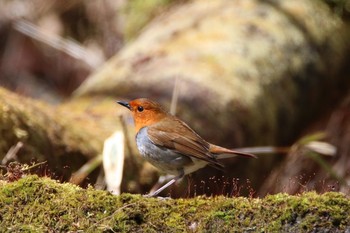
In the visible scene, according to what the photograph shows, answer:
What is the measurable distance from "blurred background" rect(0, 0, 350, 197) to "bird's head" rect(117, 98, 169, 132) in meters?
0.28

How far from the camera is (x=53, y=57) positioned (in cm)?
1134

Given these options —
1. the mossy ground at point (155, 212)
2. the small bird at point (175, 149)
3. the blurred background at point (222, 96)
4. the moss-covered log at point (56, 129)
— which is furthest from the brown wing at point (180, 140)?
the mossy ground at point (155, 212)

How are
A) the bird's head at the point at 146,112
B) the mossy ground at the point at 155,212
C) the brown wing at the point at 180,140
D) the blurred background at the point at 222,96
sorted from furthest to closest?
1. the blurred background at the point at 222,96
2. the bird's head at the point at 146,112
3. the brown wing at the point at 180,140
4. the mossy ground at the point at 155,212

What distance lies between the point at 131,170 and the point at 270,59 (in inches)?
68.6

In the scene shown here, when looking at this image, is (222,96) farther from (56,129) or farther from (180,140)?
(180,140)

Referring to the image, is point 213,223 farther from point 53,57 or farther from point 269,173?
point 53,57

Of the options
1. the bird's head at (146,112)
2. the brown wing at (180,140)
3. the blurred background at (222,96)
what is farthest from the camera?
the blurred background at (222,96)

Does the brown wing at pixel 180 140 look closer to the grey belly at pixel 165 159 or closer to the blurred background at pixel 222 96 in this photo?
the grey belly at pixel 165 159

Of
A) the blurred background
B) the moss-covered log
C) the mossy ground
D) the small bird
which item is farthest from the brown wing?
the mossy ground

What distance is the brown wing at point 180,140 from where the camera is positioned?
154 inches

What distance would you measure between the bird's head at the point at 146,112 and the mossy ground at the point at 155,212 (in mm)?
1400

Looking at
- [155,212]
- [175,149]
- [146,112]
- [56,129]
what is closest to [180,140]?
[175,149]

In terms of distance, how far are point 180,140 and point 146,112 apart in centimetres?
35

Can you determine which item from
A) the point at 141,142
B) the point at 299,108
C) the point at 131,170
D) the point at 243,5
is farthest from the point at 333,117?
the point at 141,142
